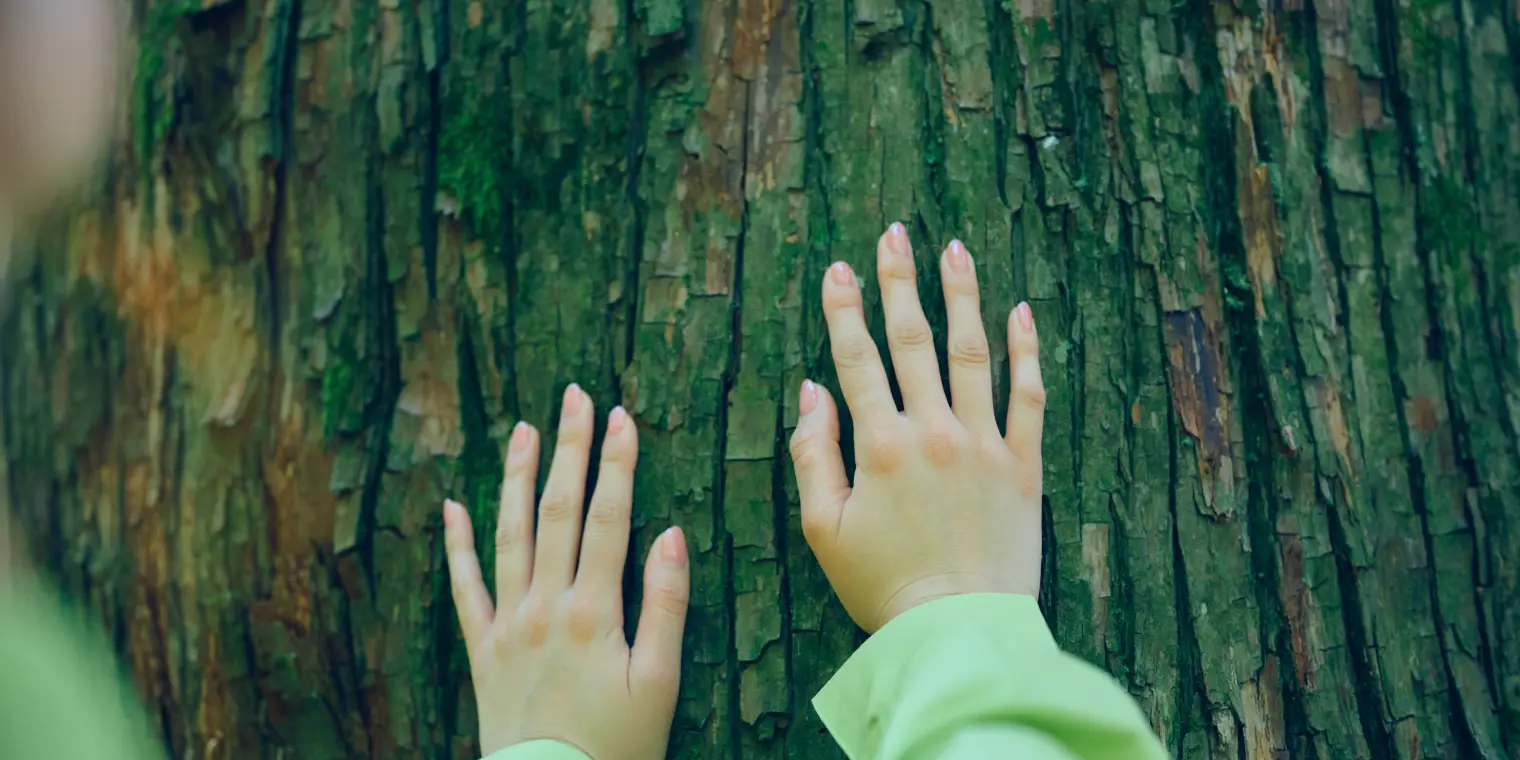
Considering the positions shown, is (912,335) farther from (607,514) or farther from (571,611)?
(571,611)

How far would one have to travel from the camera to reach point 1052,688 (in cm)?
107

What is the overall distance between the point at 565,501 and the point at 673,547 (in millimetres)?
182

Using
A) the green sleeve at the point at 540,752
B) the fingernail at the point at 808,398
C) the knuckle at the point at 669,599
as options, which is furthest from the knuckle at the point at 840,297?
the green sleeve at the point at 540,752

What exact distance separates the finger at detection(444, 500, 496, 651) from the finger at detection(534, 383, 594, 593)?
0.10m

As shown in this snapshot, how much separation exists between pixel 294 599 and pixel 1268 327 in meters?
1.63

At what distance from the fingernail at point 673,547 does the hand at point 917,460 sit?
0.20m

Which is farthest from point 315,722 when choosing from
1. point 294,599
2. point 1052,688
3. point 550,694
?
point 1052,688

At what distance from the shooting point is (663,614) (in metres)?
1.38

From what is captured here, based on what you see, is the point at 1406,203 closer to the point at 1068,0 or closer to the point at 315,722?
the point at 1068,0

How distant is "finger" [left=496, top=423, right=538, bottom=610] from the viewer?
4.71 ft

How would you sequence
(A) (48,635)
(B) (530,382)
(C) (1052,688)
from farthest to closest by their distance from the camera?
(B) (530,382) → (C) (1052,688) → (A) (48,635)

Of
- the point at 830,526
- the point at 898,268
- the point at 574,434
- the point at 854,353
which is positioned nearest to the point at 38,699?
the point at 574,434

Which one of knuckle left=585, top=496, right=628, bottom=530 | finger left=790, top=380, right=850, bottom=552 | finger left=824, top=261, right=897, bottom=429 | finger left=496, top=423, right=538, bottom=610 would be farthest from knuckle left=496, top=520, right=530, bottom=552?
finger left=824, top=261, right=897, bottom=429

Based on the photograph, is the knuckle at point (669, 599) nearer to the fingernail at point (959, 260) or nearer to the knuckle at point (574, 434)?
the knuckle at point (574, 434)
